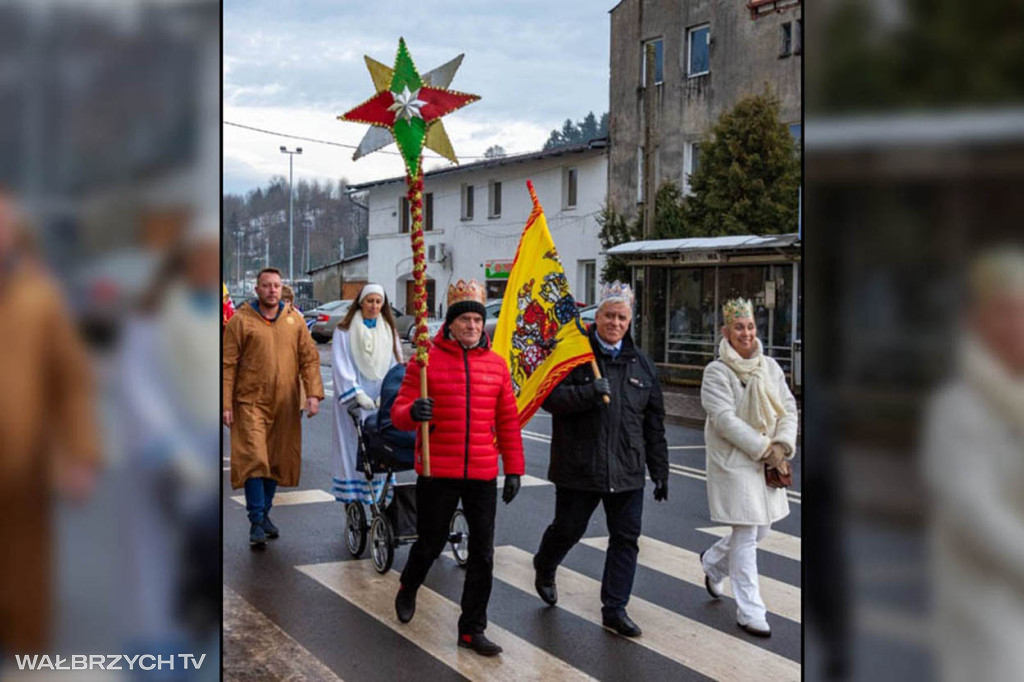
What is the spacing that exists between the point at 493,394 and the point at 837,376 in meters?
4.75

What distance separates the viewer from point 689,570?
7.65 metres

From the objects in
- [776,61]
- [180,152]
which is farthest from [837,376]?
[776,61]

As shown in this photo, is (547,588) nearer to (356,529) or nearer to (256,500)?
(356,529)

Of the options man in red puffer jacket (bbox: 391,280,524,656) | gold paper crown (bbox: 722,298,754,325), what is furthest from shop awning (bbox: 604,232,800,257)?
man in red puffer jacket (bbox: 391,280,524,656)

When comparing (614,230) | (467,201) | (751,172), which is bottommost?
(614,230)

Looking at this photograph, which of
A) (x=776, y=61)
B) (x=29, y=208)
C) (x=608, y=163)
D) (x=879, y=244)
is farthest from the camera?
(x=608, y=163)

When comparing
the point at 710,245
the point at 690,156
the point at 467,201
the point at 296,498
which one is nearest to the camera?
the point at 296,498

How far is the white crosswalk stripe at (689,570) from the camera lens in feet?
21.9

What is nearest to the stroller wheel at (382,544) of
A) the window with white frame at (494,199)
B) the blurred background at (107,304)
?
the blurred background at (107,304)

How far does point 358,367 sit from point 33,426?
7161mm

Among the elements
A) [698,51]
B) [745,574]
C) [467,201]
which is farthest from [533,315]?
[467,201]

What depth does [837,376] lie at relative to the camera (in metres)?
1.26

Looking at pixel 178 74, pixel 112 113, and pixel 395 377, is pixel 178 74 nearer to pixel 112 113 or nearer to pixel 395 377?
pixel 112 113

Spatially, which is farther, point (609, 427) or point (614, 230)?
point (614, 230)
